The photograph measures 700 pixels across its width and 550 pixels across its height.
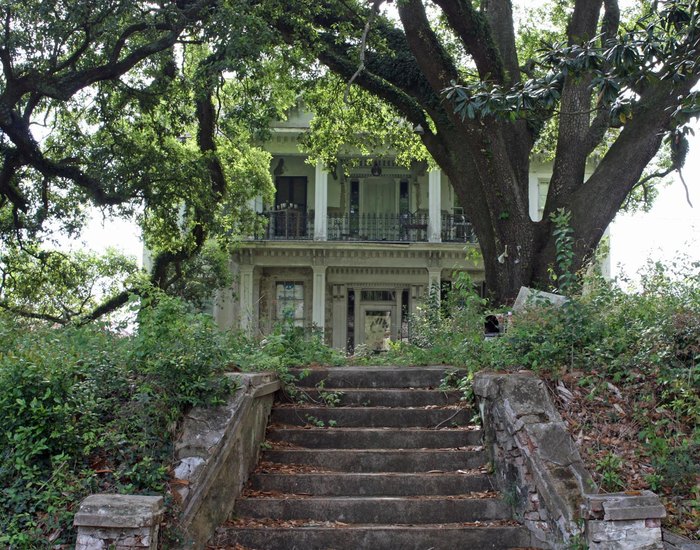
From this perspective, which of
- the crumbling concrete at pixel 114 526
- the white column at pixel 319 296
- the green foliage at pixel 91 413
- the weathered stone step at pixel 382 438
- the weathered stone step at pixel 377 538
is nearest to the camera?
the crumbling concrete at pixel 114 526

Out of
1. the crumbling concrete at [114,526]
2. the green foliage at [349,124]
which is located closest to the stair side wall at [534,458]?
the crumbling concrete at [114,526]

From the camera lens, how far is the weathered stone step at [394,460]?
602 cm

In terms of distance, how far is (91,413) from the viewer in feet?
17.1

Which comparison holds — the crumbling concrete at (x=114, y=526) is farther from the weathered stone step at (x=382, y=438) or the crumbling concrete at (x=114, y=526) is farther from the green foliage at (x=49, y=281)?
the green foliage at (x=49, y=281)

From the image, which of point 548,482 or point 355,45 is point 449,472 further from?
point 355,45

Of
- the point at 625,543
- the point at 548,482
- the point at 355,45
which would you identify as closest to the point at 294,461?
the point at 548,482

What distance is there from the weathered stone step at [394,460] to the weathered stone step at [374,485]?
0.76 ft

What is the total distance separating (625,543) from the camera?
14.6 ft

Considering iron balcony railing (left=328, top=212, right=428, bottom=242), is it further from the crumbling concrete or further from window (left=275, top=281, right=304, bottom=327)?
the crumbling concrete

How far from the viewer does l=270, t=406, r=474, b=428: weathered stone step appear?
6.69 m

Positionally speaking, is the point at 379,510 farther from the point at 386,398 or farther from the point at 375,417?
the point at 386,398

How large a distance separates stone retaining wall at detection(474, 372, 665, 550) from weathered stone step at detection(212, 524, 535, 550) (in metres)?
0.26

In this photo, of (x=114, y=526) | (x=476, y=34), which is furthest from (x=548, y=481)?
(x=476, y=34)

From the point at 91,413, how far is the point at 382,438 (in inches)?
97.1
